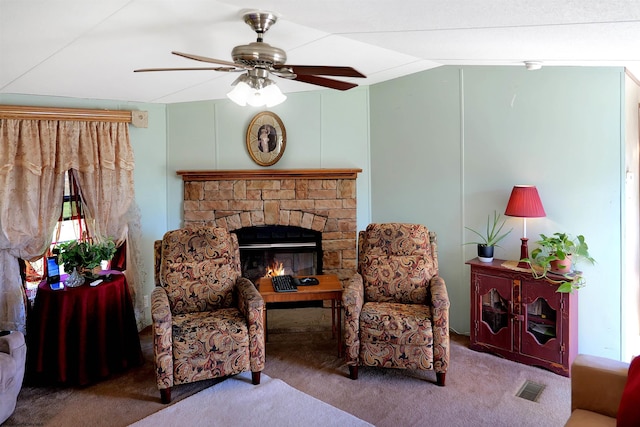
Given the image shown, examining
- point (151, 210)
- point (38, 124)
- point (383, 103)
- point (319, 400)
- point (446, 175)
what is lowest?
point (319, 400)

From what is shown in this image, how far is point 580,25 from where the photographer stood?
6.89 feet

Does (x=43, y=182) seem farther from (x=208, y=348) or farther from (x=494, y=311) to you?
(x=494, y=311)

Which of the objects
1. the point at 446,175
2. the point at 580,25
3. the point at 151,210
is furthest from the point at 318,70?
the point at 151,210

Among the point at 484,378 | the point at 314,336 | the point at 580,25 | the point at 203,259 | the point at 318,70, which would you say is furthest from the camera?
the point at 314,336

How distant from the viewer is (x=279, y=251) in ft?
15.6

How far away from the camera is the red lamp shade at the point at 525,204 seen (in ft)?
11.0

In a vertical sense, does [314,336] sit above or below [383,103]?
below

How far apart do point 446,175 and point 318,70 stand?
7.06ft

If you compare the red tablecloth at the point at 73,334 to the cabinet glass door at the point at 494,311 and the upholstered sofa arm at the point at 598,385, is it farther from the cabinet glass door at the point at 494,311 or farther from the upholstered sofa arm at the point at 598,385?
the upholstered sofa arm at the point at 598,385

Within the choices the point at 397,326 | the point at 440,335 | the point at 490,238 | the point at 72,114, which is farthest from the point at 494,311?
the point at 72,114

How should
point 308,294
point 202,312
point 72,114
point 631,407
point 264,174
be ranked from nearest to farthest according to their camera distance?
point 631,407 → point 202,312 → point 308,294 → point 72,114 → point 264,174

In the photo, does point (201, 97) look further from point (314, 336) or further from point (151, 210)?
point (314, 336)

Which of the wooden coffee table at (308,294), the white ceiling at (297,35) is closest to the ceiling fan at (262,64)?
the white ceiling at (297,35)

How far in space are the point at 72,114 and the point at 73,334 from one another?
168 cm
